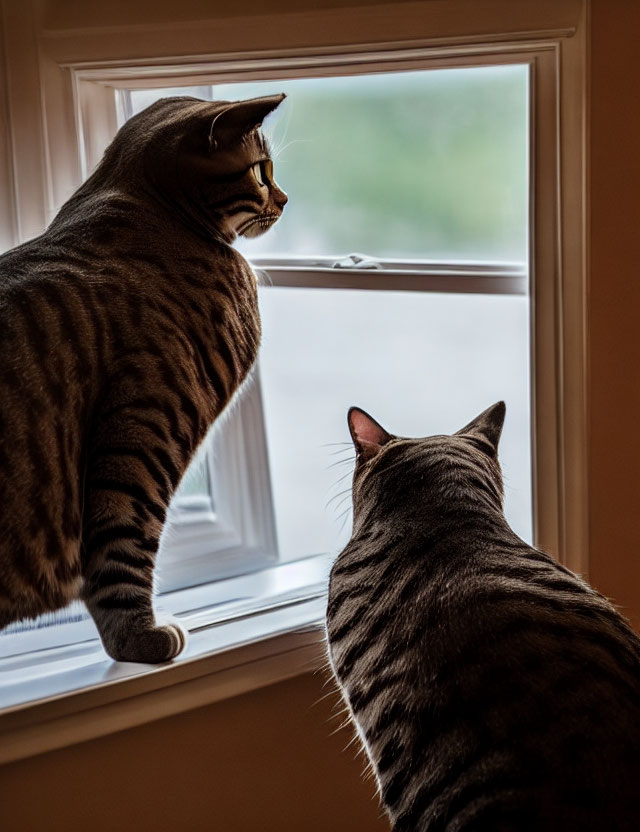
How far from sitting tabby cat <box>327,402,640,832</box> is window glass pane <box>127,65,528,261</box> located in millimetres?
646

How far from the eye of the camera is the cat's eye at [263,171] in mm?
1327

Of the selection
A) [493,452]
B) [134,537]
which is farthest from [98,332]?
[493,452]

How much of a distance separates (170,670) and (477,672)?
608 millimetres

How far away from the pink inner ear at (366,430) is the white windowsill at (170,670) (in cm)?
36

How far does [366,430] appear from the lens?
133 cm

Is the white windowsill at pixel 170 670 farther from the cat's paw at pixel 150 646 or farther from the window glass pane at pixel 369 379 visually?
the window glass pane at pixel 369 379

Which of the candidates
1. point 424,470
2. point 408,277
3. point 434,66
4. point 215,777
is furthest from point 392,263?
point 215,777

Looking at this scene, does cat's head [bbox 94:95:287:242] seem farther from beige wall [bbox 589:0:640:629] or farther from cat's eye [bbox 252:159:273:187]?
beige wall [bbox 589:0:640:629]

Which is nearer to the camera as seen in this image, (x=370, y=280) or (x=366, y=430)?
(x=366, y=430)

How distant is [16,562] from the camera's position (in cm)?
110

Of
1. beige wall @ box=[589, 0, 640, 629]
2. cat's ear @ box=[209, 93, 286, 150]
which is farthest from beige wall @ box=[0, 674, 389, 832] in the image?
cat's ear @ box=[209, 93, 286, 150]

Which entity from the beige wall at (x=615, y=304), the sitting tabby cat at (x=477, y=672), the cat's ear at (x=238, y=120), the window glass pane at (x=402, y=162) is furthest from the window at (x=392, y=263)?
the sitting tabby cat at (x=477, y=672)

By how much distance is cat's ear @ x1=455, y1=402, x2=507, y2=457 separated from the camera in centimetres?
131

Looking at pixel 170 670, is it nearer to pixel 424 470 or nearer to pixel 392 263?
pixel 424 470
